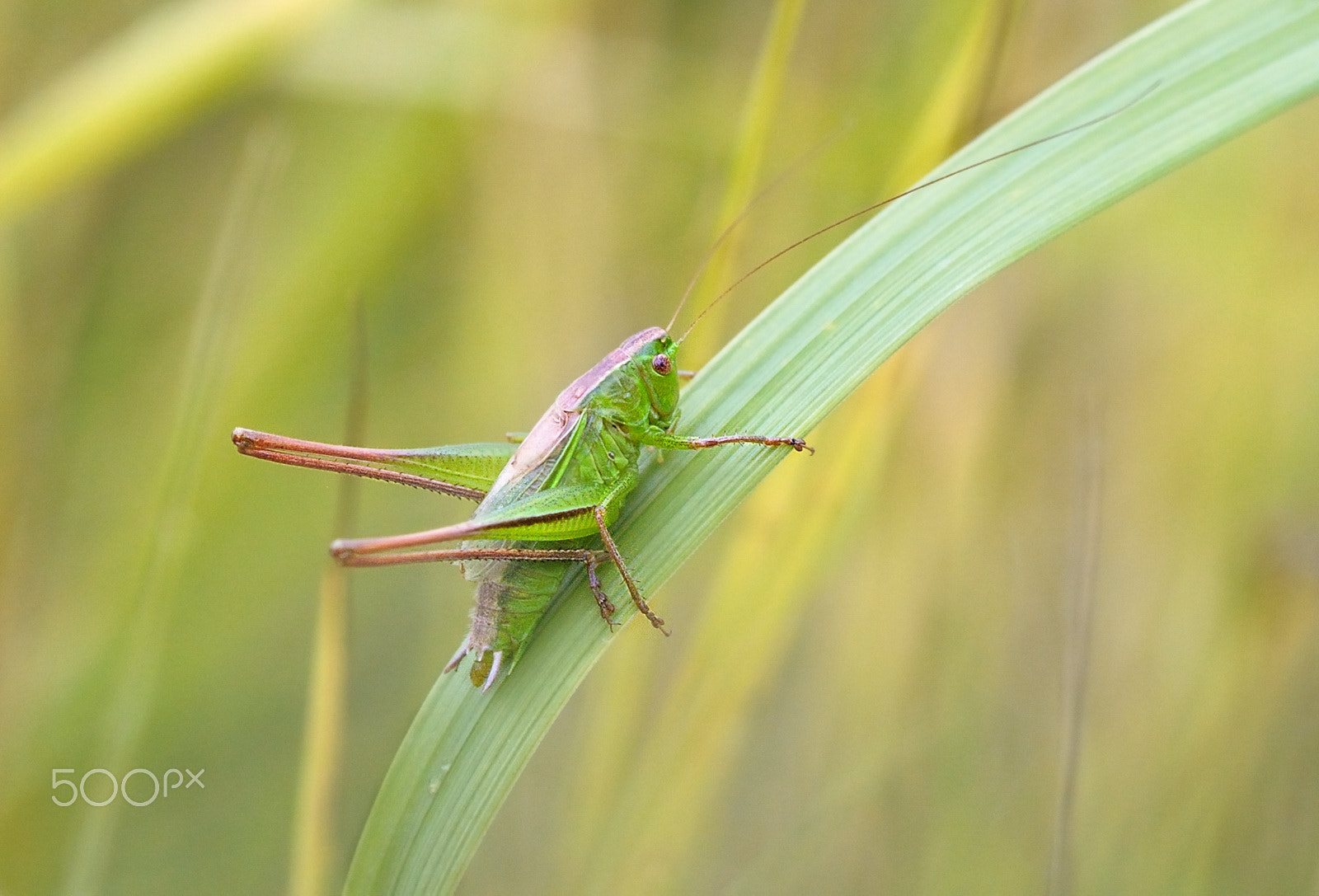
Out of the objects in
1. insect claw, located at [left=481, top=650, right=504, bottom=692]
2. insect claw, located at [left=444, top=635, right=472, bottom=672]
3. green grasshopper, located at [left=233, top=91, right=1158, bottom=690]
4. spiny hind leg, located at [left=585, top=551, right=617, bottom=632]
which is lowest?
insect claw, located at [left=481, top=650, right=504, bottom=692]

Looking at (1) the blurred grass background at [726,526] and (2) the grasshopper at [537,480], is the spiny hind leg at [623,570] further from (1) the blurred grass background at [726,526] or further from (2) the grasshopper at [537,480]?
(1) the blurred grass background at [726,526]

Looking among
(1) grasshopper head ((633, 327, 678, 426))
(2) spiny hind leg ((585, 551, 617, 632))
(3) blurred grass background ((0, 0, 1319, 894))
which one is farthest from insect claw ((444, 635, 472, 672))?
(1) grasshopper head ((633, 327, 678, 426))

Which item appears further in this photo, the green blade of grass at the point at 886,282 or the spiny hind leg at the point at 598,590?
the spiny hind leg at the point at 598,590

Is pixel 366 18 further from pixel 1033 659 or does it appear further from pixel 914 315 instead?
pixel 1033 659

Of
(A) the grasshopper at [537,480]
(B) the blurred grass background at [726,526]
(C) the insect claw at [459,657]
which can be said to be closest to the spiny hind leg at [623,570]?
(A) the grasshopper at [537,480]

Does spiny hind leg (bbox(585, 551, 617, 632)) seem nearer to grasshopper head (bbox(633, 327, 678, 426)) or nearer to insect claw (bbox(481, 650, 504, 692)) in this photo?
insect claw (bbox(481, 650, 504, 692))

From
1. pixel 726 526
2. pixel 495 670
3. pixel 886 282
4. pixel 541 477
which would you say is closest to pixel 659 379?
pixel 541 477

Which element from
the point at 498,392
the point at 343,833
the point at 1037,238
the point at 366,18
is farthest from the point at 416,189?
the point at 343,833

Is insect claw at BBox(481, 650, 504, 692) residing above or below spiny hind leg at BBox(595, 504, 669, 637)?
below

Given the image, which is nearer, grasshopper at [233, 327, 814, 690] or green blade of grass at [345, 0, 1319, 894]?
green blade of grass at [345, 0, 1319, 894]

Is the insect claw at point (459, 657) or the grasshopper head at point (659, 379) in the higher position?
the grasshopper head at point (659, 379)
